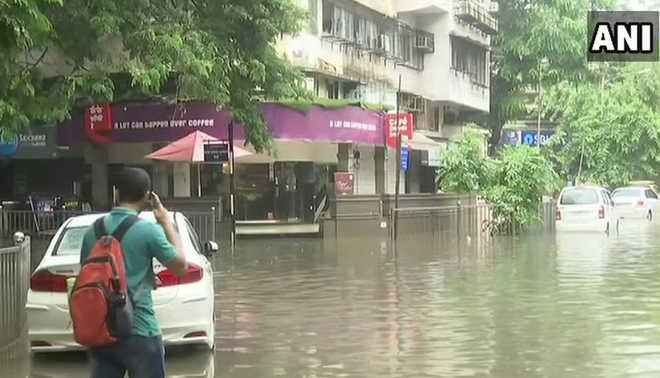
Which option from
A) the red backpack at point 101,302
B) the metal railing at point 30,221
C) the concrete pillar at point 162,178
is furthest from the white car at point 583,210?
the red backpack at point 101,302

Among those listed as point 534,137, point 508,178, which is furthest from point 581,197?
point 534,137

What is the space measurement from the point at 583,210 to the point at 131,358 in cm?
2571

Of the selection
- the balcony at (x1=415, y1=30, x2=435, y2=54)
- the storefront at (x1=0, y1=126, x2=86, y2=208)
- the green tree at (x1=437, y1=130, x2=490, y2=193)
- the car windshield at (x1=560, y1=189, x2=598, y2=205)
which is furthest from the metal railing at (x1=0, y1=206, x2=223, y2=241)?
the balcony at (x1=415, y1=30, x2=435, y2=54)

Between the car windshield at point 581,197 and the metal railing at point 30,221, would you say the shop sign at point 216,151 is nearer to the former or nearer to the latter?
the metal railing at point 30,221

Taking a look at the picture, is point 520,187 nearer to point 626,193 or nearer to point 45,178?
point 45,178

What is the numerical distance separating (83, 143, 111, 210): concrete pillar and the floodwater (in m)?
7.34

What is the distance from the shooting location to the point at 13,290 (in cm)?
1004

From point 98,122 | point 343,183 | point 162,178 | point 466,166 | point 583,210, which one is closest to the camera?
point 98,122

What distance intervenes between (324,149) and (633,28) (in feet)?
41.8

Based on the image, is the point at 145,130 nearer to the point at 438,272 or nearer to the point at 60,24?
the point at 60,24

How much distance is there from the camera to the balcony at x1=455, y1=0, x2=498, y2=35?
39438mm

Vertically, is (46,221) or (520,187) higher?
(520,187)

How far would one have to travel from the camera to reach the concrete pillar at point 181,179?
29453 mm

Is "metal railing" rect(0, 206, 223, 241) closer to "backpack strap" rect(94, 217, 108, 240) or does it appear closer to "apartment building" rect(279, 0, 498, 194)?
"apartment building" rect(279, 0, 498, 194)
